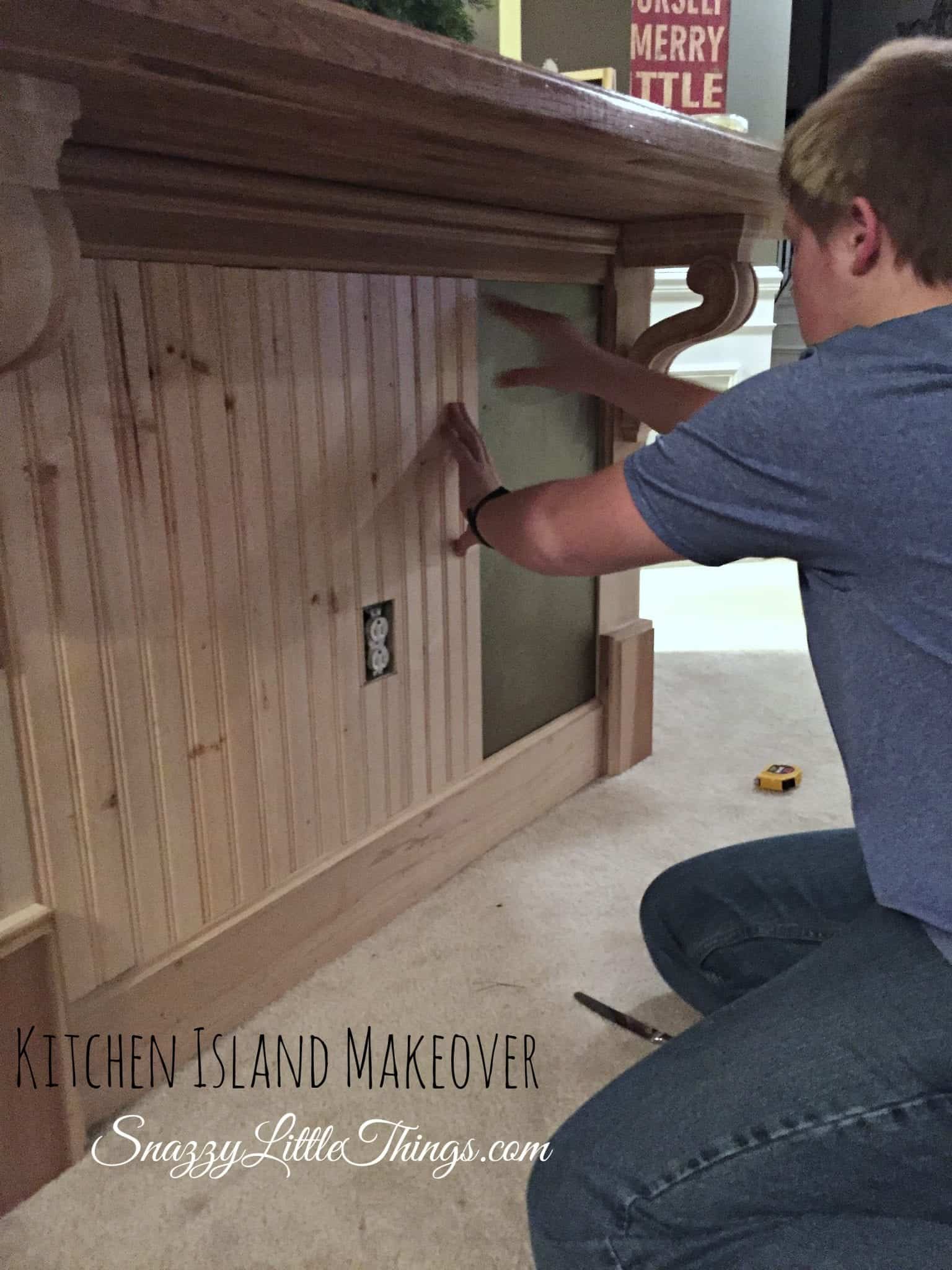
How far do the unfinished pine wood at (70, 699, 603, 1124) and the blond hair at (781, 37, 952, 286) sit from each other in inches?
37.2

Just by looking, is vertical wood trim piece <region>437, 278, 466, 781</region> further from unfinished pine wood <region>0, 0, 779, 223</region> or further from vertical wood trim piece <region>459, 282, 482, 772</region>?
unfinished pine wood <region>0, 0, 779, 223</region>

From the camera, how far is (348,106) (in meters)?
0.75

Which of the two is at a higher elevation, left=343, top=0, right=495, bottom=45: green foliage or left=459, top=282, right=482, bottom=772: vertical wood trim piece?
left=343, top=0, right=495, bottom=45: green foliage

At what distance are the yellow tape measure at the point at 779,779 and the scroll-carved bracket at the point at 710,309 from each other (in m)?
0.76

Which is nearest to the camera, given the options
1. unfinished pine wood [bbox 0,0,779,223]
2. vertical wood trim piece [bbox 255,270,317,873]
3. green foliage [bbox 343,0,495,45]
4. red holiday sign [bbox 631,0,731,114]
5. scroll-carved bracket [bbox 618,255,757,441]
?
unfinished pine wood [bbox 0,0,779,223]

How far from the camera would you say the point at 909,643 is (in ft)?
2.52

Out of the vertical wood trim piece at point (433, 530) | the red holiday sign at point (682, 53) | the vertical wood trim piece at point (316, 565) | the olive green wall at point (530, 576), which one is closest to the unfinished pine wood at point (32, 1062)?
the vertical wood trim piece at point (316, 565)

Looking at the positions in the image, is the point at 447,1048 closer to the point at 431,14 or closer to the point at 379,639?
the point at 379,639

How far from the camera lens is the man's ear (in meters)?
0.79

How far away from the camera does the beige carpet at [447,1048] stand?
3.09 ft

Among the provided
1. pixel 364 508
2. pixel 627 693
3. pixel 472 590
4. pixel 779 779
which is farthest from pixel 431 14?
pixel 779 779

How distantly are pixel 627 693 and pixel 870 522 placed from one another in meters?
1.16

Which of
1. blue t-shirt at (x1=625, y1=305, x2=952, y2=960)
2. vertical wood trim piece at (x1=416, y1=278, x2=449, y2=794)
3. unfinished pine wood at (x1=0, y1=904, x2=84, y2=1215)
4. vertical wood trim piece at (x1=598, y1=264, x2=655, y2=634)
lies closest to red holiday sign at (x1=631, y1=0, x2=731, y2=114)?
vertical wood trim piece at (x1=598, y1=264, x2=655, y2=634)

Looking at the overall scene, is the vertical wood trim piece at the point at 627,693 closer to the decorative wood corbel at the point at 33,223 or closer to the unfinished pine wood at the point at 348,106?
the unfinished pine wood at the point at 348,106
